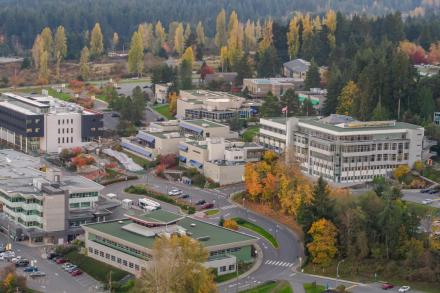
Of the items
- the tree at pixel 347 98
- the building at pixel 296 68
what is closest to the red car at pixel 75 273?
the tree at pixel 347 98

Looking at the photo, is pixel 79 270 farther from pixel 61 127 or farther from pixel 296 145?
pixel 61 127

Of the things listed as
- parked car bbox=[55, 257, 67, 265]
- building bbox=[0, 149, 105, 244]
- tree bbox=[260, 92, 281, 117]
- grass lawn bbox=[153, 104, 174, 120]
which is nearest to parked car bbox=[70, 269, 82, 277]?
parked car bbox=[55, 257, 67, 265]

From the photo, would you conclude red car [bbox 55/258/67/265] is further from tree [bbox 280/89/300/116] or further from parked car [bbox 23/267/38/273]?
tree [bbox 280/89/300/116]

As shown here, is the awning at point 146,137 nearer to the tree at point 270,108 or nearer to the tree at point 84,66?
the tree at point 270,108

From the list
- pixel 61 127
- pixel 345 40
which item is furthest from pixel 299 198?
pixel 345 40

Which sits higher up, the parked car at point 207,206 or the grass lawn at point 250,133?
the grass lawn at point 250,133

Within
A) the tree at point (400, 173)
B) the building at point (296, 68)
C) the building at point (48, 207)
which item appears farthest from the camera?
the building at point (296, 68)
